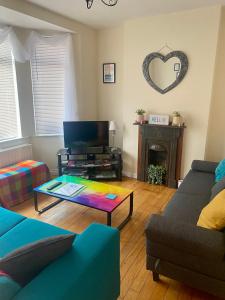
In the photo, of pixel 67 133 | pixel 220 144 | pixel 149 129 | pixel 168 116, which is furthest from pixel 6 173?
pixel 220 144

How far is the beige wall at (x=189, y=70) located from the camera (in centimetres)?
326

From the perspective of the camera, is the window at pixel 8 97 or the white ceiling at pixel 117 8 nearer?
the white ceiling at pixel 117 8

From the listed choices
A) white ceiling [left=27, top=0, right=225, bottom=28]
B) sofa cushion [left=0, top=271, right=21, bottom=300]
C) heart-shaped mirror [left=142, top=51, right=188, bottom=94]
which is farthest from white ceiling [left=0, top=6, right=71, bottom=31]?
sofa cushion [left=0, top=271, right=21, bottom=300]

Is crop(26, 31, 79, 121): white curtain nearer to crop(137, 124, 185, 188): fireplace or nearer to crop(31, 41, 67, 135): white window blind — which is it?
crop(31, 41, 67, 135): white window blind

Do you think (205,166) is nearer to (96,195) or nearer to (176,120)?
(176,120)

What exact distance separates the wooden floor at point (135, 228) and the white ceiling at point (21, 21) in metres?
2.57

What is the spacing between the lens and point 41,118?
Answer: 13.6 ft

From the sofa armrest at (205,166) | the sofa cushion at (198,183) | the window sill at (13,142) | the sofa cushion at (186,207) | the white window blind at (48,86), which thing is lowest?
the sofa cushion at (186,207)

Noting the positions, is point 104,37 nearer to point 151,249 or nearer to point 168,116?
point 168,116

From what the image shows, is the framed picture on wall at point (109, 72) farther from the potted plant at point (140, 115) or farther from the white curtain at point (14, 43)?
the white curtain at point (14, 43)

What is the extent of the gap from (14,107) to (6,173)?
46.3 inches

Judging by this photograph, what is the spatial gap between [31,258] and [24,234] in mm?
739

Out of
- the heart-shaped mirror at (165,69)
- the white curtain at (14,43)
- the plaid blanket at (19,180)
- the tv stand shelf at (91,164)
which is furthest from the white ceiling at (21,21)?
the plaid blanket at (19,180)

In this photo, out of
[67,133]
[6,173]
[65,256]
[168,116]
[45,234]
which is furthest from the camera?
[67,133]
